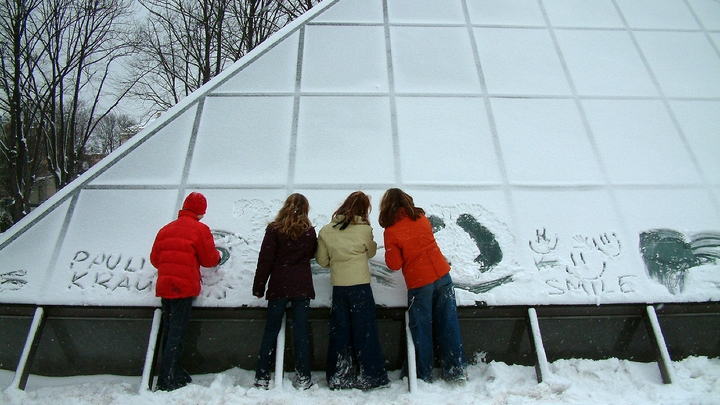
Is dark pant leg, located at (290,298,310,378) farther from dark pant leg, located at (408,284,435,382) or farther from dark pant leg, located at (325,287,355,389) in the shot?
dark pant leg, located at (408,284,435,382)

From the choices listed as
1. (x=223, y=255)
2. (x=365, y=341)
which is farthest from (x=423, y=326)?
(x=223, y=255)

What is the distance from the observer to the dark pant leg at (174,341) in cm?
296

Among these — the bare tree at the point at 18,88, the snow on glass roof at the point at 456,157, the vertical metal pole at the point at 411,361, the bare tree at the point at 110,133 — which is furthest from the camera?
the bare tree at the point at 110,133

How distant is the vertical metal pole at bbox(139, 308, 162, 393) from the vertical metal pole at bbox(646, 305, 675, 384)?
3.88m

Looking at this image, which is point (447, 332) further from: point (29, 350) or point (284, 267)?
point (29, 350)

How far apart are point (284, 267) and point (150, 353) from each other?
123 centimetres

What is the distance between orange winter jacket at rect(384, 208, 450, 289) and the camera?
296cm

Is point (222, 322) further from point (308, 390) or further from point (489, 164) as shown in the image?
point (489, 164)

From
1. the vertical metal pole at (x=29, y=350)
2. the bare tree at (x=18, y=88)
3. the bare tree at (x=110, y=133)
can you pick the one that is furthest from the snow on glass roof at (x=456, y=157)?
the bare tree at (x=110, y=133)

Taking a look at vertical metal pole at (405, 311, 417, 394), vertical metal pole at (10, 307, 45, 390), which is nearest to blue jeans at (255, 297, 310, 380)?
vertical metal pole at (405, 311, 417, 394)

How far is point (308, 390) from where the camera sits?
2.94 m

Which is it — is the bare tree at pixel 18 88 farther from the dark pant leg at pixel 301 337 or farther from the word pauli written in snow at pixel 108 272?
the dark pant leg at pixel 301 337

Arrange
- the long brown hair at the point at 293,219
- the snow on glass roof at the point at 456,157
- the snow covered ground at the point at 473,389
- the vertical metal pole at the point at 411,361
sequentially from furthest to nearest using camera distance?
1. the snow on glass roof at the point at 456,157
2. the long brown hair at the point at 293,219
3. the vertical metal pole at the point at 411,361
4. the snow covered ground at the point at 473,389

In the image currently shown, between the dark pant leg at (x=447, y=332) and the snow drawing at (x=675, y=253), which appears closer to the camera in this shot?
the dark pant leg at (x=447, y=332)
